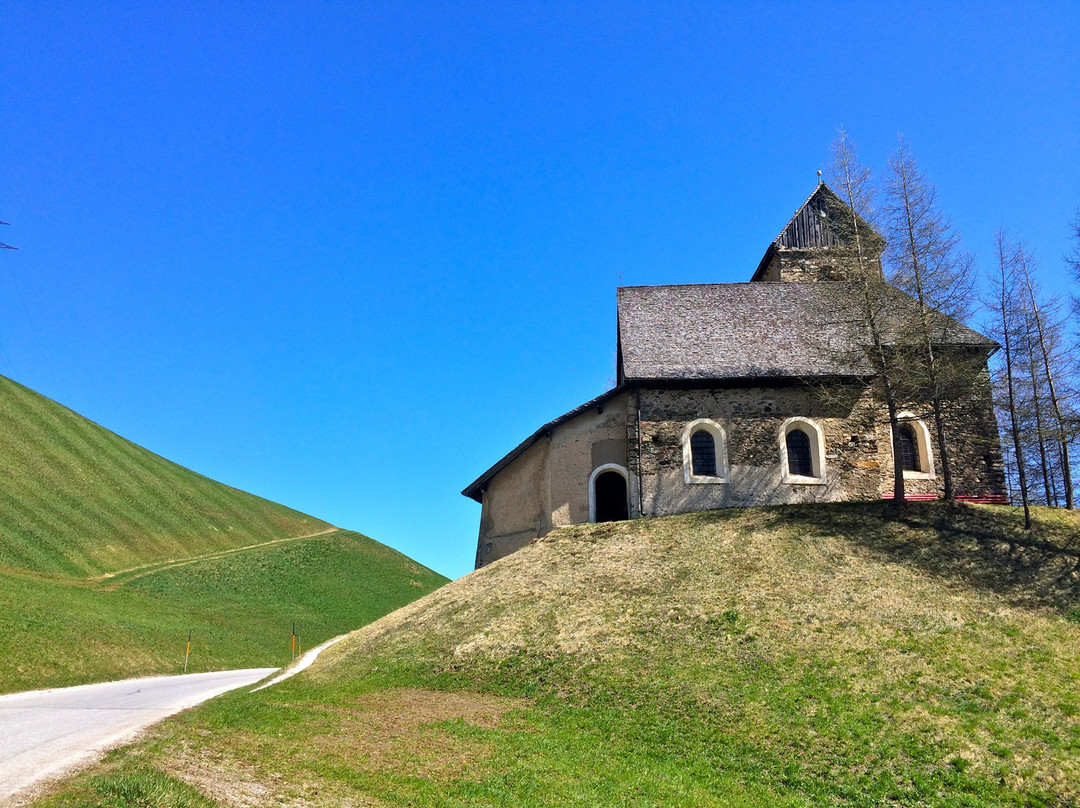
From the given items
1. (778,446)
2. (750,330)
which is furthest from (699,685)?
(750,330)

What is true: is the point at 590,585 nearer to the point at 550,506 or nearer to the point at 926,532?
the point at 550,506

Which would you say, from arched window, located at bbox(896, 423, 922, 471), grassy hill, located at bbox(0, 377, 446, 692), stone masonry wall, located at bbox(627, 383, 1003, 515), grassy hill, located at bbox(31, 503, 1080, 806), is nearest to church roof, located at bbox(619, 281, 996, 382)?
stone masonry wall, located at bbox(627, 383, 1003, 515)

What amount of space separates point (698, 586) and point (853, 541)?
5.15m

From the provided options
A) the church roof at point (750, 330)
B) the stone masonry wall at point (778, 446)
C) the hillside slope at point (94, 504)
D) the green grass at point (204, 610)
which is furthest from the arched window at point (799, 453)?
the hillside slope at point (94, 504)

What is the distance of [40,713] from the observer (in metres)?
14.5

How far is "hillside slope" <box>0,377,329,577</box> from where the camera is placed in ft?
128

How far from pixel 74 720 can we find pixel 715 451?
20.3m

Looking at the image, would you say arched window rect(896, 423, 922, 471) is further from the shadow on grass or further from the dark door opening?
the dark door opening

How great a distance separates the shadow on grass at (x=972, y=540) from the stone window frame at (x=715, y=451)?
242 centimetres

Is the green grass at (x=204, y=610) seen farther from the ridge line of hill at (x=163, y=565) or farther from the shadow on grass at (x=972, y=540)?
the shadow on grass at (x=972, y=540)

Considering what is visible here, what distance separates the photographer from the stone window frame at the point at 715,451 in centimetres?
2594

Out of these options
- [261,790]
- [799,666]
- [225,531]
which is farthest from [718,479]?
[225,531]

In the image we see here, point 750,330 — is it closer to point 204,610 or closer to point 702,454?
point 702,454

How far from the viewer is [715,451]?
2652cm
